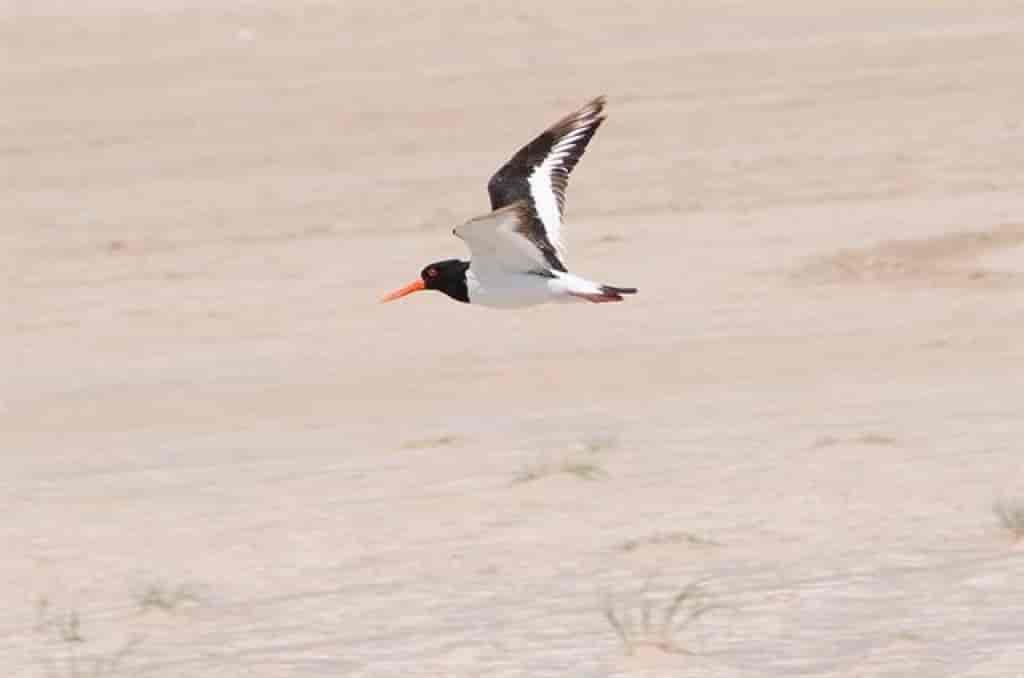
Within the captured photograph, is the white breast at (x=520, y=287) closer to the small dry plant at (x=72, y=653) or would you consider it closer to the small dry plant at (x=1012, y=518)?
the small dry plant at (x=1012, y=518)

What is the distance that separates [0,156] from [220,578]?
10.8 meters

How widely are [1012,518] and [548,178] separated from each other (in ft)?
8.98

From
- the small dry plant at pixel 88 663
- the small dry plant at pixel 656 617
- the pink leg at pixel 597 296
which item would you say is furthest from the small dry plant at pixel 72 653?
the pink leg at pixel 597 296

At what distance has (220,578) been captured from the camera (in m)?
6.99

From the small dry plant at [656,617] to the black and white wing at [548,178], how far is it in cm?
260

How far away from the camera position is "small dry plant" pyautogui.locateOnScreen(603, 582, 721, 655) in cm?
566

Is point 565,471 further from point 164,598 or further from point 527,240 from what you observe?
point 164,598

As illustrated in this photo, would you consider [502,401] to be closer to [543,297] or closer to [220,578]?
[543,297]

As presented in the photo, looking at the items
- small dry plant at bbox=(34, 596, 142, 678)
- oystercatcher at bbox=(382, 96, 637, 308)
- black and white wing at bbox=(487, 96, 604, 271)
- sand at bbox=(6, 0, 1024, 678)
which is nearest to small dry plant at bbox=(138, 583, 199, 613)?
sand at bbox=(6, 0, 1024, 678)

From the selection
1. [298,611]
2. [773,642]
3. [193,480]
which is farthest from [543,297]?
[773,642]

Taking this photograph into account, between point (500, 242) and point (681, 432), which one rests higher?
point (500, 242)

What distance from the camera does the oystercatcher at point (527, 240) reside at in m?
8.59

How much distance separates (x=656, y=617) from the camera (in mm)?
5977

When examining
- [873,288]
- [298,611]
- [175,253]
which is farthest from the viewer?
[175,253]
